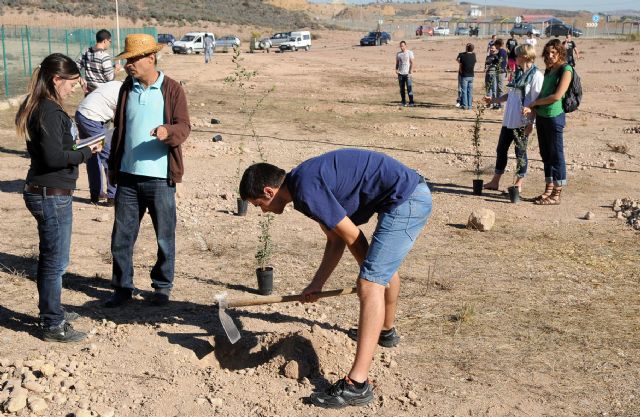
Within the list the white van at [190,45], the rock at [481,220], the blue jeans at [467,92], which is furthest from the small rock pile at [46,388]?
the white van at [190,45]

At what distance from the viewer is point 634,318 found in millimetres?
5754

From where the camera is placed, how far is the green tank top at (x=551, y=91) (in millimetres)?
8594

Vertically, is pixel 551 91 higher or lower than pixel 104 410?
higher

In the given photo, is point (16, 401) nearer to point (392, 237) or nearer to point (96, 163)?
point (392, 237)

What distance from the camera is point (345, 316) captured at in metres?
5.73

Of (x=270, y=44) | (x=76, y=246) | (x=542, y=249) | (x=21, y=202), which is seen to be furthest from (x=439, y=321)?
(x=270, y=44)

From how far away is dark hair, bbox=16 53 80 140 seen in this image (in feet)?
15.7

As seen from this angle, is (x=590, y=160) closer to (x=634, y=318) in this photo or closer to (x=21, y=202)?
(x=634, y=318)

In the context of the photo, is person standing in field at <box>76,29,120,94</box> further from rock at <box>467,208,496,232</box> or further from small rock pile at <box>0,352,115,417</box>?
small rock pile at <box>0,352,115,417</box>

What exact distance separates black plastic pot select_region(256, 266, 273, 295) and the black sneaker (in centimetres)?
186

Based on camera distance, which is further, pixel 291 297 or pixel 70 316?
pixel 70 316

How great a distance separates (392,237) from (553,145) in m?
5.22

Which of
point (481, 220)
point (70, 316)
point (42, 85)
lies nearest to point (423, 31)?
point (481, 220)

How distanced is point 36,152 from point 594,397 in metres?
3.82
